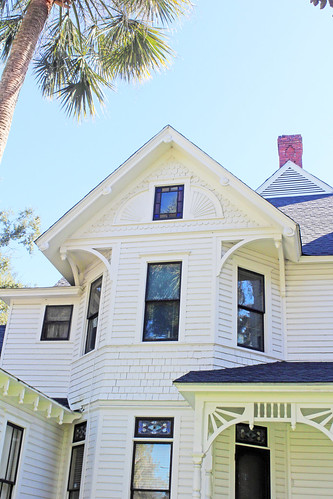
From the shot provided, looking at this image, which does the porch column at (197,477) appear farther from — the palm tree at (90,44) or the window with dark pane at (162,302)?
the palm tree at (90,44)

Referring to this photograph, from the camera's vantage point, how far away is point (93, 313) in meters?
12.9

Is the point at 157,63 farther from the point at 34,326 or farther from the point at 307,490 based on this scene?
the point at 307,490

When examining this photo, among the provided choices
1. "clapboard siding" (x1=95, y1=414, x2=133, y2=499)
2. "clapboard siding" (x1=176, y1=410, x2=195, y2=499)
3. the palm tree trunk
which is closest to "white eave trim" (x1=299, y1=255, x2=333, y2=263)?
"clapboard siding" (x1=176, y1=410, x2=195, y2=499)

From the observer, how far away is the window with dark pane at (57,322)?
1371cm

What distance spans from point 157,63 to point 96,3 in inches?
72.3

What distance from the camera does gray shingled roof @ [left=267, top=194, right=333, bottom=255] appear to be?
43.1 feet

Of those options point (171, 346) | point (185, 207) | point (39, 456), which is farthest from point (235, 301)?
point (39, 456)

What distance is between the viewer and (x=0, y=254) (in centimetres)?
3278

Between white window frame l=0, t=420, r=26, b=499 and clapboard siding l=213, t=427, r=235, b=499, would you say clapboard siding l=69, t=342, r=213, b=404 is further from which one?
white window frame l=0, t=420, r=26, b=499

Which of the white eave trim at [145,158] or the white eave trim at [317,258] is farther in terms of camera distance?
the white eave trim at [317,258]

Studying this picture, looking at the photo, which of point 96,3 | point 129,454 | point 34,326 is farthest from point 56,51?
point 129,454

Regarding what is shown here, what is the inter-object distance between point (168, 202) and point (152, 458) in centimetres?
515

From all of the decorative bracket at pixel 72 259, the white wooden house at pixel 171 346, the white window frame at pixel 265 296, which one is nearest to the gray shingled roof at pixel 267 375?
the white wooden house at pixel 171 346

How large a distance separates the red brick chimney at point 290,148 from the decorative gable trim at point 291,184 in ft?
2.59
